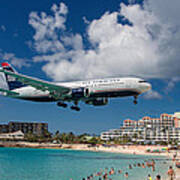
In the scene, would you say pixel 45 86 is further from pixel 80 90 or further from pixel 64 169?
pixel 64 169

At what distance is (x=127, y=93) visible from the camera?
48812 mm

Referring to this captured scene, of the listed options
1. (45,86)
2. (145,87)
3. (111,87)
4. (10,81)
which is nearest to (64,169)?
(10,81)

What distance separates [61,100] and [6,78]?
22.2 meters

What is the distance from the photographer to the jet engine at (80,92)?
51.3 meters

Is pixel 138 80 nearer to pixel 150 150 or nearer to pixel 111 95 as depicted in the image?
pixel 111 95

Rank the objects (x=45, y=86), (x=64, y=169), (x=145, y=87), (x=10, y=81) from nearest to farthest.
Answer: (x=145, y=87)
(x=45, y=86)
(x=10, y=81)
(x=64, y=169)

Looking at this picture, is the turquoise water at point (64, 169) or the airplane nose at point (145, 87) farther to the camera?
the turquoise water at point (64, 169)

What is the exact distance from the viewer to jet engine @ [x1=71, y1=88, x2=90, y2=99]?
5134 cm

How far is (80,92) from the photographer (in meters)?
51.8

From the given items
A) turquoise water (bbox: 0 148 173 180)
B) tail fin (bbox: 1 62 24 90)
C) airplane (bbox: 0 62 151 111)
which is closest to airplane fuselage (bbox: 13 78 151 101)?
airplane (bbox: 0 62 151 111)

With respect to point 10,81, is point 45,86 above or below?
below

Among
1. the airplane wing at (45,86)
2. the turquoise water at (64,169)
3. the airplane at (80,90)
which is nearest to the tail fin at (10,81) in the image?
the airplane at (80,90)

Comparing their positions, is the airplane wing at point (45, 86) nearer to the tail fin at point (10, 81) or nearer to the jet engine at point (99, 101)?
the jet engine at point (99, 101)

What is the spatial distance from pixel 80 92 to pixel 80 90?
39 cm
